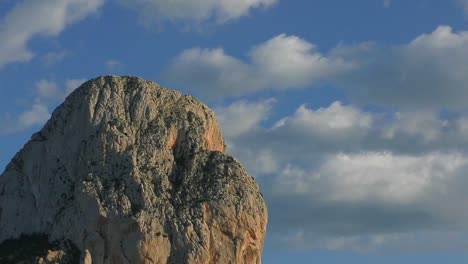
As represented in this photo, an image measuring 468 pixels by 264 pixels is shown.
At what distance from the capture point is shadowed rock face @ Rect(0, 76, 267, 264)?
5002 inches

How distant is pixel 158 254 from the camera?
125875 millimetres

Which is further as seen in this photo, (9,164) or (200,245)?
(9,164)

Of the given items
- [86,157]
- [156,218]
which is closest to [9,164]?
[86,157]

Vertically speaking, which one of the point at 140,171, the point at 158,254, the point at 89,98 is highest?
the point at 89,98

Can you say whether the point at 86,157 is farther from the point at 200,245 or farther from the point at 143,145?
the point at 200,245

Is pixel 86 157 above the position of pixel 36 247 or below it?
above

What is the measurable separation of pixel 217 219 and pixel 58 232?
15091mm

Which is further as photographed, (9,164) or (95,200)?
(9,164)

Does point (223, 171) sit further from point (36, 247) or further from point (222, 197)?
point (36, 247)

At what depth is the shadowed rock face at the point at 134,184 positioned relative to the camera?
127 metres

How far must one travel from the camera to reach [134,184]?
130 metres

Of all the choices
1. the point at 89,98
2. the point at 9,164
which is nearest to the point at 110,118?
the point at 89,98

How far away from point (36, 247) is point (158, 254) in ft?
40.5

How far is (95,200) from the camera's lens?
422 feet
